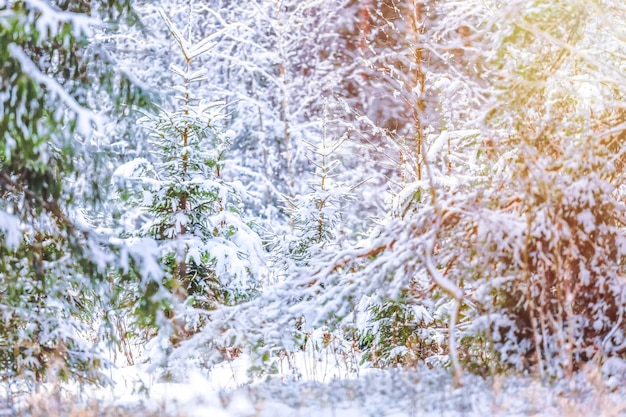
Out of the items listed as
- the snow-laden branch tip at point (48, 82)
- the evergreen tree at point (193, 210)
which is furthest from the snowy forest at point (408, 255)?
the evergreen tree at point (193, 210)

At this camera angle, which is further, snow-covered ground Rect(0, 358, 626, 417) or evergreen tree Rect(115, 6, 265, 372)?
evergreen tree Rect(115, 6, 265, 372)

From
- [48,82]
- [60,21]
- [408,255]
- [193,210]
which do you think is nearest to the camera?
[60,21]

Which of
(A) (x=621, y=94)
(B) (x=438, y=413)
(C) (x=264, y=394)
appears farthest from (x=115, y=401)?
(A) (x=621, y=94)

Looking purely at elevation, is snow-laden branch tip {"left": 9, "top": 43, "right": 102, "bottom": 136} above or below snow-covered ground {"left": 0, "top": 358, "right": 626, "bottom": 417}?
above

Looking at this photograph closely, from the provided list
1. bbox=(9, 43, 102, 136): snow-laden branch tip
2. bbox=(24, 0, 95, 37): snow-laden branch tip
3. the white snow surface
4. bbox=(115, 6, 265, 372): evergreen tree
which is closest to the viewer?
the white snow surface

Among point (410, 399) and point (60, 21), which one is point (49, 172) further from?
point (410, 399)

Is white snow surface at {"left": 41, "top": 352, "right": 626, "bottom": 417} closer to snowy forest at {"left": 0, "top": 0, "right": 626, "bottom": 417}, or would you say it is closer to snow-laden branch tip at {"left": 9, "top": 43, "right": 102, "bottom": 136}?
snowy forest at {"left": 0, "top": 0, "right": 626, "bottom": 417}

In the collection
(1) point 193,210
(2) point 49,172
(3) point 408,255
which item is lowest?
(1) point 193,210

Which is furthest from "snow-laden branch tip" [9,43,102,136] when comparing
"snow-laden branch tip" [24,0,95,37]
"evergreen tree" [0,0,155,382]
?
"snow-laden branch tip" [24,0,95,37]

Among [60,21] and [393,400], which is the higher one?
[60,21]

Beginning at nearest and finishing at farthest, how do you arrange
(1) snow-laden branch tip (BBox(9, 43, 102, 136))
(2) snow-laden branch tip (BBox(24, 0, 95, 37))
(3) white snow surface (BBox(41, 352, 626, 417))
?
(3) white snow surface (BBox(41, 352, 626, 417)) → (2) snow-laden branch tip (BBox(24, 0, 95, 37)) → (1) snow-laden branch tip (BBox(9, 43, 102, 136))


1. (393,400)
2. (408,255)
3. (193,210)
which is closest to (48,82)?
(408,255)

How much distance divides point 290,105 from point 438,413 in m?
21.1

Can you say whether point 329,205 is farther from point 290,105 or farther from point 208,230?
point 290,105
